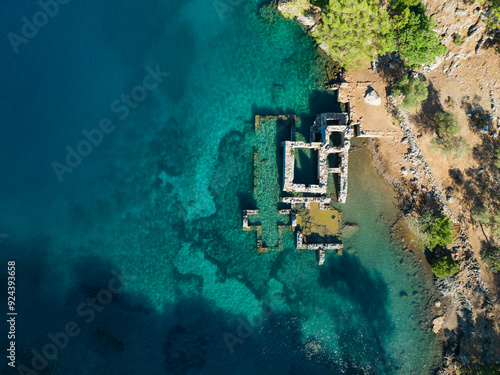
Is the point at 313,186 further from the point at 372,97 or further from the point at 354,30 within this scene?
the point at 354,30

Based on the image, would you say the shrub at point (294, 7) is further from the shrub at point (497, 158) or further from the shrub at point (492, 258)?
the shrub at point (492, 258)

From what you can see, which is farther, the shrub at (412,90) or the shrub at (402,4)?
the shrub at (412,90)

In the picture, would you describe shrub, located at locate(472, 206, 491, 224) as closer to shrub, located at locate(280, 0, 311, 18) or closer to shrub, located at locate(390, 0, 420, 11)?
shrub, located at locate(390, 0, 420, 11)

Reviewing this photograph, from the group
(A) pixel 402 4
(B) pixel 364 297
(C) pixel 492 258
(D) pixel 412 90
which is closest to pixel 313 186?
(B) pixel 364 297

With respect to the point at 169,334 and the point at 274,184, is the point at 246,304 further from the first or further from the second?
the point at 274,184

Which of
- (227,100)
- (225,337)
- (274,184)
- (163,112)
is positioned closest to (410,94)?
(274,184)

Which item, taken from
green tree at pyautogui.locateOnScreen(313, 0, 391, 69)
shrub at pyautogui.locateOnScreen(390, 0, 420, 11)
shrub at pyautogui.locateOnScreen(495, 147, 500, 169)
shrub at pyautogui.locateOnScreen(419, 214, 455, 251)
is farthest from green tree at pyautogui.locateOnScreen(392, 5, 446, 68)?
shrub at pyautogui.locateOnScreen(419, 214, 455, 251)

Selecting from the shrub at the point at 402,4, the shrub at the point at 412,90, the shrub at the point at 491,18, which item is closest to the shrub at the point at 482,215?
the shrub at the point at 412,90
